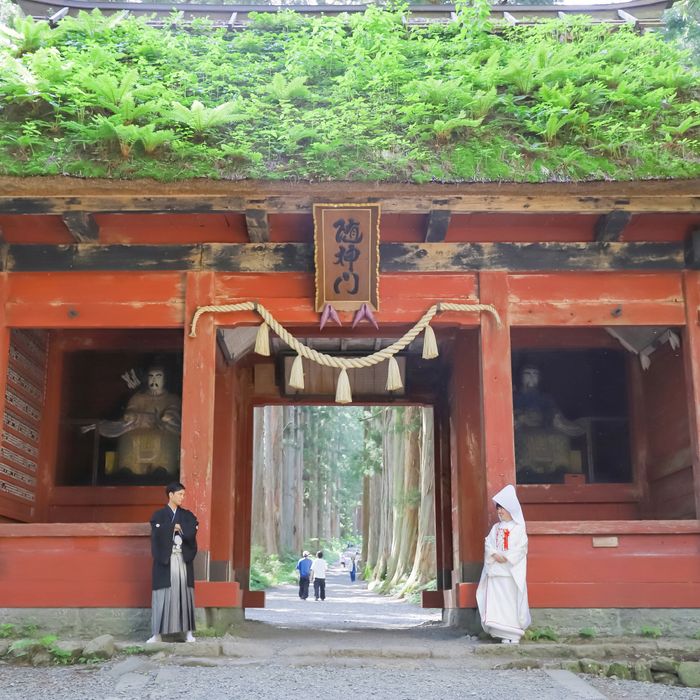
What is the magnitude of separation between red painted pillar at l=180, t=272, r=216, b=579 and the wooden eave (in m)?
4.97

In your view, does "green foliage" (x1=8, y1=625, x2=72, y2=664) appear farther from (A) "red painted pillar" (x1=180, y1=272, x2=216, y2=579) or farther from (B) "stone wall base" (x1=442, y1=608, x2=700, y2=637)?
(B) "stone wall base" (x1=442, y1=608, x2=700, y2=637)

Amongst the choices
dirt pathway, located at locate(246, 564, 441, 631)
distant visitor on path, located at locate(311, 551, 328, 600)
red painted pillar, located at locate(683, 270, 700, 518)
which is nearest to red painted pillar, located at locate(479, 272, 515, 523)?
red painted pillar, located at locate(683, 270, 700, 518)

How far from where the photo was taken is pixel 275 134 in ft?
26.9

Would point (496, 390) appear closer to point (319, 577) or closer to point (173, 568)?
point (173, 568)

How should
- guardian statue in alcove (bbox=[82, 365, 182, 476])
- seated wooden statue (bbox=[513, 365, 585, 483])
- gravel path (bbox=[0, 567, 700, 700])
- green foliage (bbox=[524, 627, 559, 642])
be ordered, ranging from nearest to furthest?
gravel path (bbox=[0, 567, 700, 700]), green foliage (bbox=[524, 627, 559, 642]), guardian statue in alcove (bbox=[82, 365, 182, 476]), seated wooden statue (bbox=[513, 365, 585, 483])

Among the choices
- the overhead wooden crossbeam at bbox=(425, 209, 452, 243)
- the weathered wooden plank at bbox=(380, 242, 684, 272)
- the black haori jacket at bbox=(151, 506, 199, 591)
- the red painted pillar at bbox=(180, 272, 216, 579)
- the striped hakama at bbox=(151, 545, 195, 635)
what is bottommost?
the striped hakama at bbox=(151, 545, 195, 635)

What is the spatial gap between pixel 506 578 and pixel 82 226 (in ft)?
16.7

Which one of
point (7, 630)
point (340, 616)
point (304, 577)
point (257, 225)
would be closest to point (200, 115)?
point (257, 225)

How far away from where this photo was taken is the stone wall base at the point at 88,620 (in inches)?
302

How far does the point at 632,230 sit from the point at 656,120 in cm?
107

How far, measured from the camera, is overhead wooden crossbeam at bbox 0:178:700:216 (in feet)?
25.1

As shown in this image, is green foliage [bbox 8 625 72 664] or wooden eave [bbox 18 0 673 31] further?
wooden eave [bbox 18 0 673 31]

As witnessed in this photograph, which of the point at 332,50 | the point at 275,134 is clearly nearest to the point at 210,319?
the point at 275,134

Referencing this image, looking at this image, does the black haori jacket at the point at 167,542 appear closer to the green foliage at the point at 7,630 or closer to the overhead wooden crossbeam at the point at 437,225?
the green foliage at the point at 7,630
